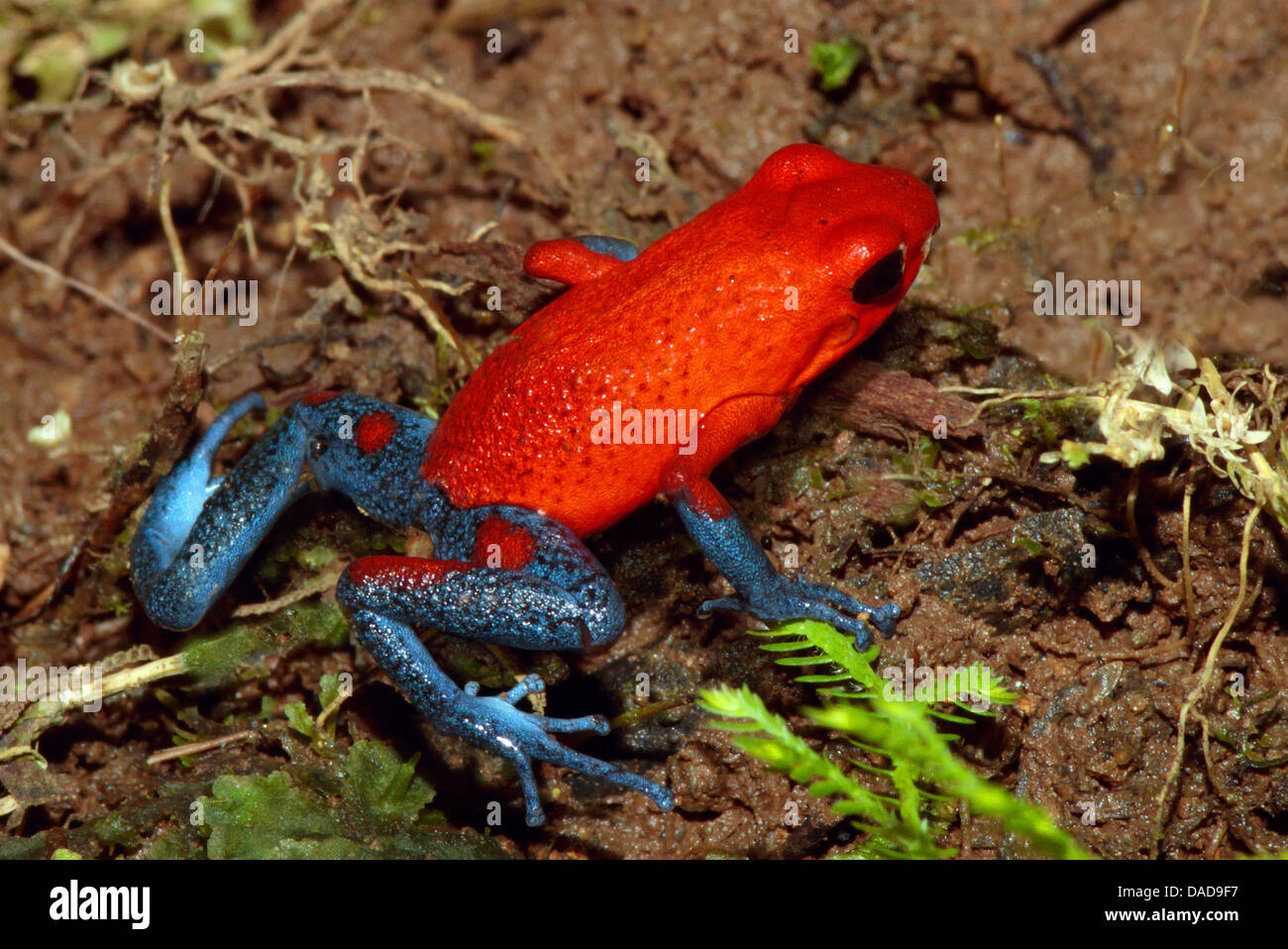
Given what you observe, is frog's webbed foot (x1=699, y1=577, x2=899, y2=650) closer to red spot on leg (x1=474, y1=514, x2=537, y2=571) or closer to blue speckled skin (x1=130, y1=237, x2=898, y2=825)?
blue speckled skin (x1=130, y1=237, x2=898, y2=825)

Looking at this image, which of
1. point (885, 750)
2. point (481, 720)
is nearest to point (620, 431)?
point (481, 720)

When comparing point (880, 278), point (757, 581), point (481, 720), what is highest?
point (880, 278)

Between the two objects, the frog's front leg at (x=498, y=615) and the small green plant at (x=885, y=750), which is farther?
the frog's front leg at (x=498, y=615)

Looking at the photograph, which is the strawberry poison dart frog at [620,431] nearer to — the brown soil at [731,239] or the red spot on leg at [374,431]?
the red spot on leg at [374,431]

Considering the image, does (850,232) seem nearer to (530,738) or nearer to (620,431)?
(620,431)

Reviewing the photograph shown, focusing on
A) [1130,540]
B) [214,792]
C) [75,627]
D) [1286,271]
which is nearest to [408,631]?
[214,792]

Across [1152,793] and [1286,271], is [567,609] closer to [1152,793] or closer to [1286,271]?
[1152,793]

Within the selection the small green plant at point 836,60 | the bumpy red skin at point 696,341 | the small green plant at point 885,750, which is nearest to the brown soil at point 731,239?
the small green plant at point 836,60

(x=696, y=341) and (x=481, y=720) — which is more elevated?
(x=696, y=341)
